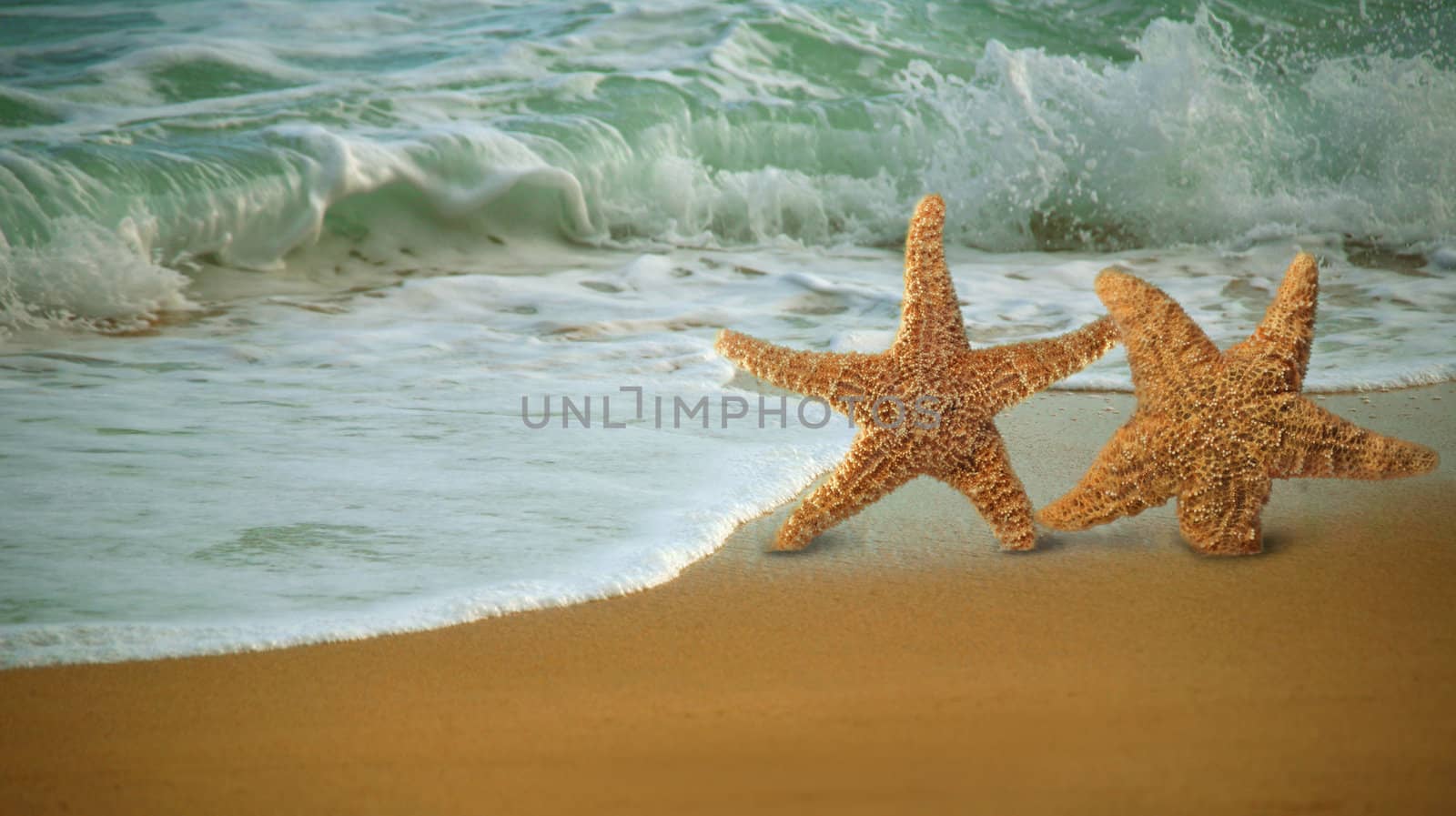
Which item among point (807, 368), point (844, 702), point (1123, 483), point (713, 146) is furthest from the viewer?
point (713, 146)

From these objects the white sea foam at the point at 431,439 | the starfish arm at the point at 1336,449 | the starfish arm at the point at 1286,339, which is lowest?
the white sea foam at the point at 431,439

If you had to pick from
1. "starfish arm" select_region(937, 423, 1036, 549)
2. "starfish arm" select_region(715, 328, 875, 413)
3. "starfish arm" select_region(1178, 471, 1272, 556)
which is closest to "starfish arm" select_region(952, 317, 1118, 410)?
"starfish arm" select_region(937, 423, 1036, 549)

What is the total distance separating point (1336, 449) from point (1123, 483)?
489 millimetres

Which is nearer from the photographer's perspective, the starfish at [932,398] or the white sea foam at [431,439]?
the white sea foam at [431,439]

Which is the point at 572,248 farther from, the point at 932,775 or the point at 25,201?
the point at 932,775

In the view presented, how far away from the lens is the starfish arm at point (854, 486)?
10.3 feet

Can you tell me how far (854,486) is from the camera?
10.3ft

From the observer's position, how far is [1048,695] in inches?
93.7

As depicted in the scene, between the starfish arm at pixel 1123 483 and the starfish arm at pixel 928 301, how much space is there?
0.46 metres

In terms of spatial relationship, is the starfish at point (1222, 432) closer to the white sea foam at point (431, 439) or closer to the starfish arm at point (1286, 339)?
the starfish arm at point (1286, 339)

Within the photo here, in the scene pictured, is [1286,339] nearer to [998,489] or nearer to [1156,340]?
[1156,340]

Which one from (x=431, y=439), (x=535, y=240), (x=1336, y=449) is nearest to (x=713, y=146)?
(x=535, y=240)

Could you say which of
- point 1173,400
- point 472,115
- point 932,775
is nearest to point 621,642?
point 932,775

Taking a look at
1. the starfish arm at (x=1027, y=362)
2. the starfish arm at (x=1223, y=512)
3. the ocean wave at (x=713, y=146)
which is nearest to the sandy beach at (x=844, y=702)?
the starfish arm at (x=1223, y=512)
